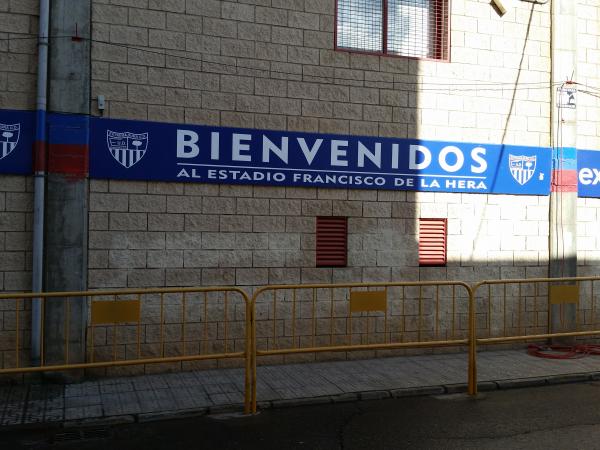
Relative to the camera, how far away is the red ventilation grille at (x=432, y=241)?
33.6 ft

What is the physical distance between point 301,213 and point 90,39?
12.2ft

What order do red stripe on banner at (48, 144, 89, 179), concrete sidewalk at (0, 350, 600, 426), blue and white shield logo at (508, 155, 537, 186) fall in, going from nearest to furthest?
1. concrete sidewalk at (0, 350, 600, 426)
2. red stripe on banner at (48, 144, 89, 179)
3. blue and white shield logo at (508, 155, 537, 186)

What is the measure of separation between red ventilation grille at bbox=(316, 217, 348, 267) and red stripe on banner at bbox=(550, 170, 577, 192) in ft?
12.4

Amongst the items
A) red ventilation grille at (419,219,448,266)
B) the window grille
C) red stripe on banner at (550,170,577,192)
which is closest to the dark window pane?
the window grille

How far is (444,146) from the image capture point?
33.4 ft

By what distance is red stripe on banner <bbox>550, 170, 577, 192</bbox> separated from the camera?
10.8 m

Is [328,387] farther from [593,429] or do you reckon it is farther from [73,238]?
[73,238]

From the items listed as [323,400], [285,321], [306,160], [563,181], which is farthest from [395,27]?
[323,400]

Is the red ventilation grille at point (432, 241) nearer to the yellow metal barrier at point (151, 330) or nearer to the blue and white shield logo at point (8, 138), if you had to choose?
the yellow metal barrier at point (151, 330)

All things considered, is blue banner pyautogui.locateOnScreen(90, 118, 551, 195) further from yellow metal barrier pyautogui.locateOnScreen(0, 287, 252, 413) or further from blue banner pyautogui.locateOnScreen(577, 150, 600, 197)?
yellow metal barrier pyautogui.locateOnScreen(0, 287, 252, 413)

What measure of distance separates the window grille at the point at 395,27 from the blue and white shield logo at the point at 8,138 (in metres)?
4.74

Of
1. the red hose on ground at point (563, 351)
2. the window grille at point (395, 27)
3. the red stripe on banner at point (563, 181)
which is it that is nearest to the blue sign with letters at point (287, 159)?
the red stripe on banner at point (563, 181)

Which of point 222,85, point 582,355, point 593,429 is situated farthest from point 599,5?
point 593,429

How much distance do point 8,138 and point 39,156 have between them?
0.45m
